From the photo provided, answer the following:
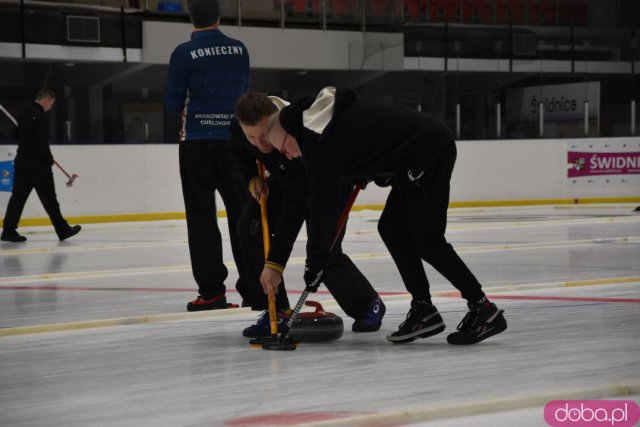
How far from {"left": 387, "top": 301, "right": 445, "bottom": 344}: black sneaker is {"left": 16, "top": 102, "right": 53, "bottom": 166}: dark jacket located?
725cm

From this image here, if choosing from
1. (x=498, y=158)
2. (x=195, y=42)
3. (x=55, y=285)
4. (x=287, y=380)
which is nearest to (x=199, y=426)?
(x=287, y=380)

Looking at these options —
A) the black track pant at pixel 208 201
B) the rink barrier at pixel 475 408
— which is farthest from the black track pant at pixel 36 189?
the rink barrier at pixel 475 408

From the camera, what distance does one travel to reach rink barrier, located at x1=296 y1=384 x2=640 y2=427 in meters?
2.94

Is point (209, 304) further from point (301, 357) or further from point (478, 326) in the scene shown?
point (478, 326)

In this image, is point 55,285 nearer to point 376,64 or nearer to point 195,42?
point 195,42

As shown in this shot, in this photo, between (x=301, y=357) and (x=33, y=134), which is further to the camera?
(x=33, y=134)

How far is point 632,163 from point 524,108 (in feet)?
6.09

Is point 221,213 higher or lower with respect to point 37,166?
lower

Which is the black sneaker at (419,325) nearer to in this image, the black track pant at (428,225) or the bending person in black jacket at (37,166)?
the black track pant at (428,225)

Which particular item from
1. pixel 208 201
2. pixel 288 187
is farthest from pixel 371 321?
pixel 208 201

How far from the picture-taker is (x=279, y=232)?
439 cm

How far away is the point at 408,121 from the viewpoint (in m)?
4.18

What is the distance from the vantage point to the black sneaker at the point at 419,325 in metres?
4.37

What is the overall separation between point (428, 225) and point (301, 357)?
2.21 ft
